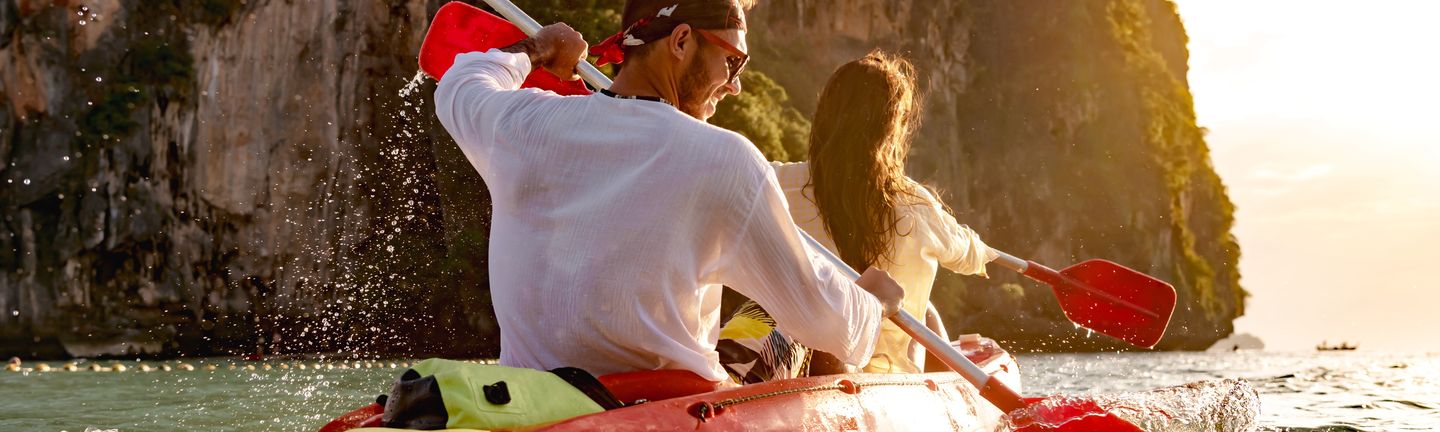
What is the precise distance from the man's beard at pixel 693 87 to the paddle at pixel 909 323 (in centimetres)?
83

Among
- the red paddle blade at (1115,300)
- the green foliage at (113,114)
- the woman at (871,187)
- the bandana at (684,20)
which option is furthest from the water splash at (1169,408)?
the green foliage at (113,114)

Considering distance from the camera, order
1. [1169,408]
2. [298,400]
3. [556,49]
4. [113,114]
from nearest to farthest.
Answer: [556,49]
[1169,408]
[298,400]
[113,114]

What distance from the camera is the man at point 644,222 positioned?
6.61 ft

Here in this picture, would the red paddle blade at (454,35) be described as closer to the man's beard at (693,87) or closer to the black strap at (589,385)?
the man's beard at (693,87)

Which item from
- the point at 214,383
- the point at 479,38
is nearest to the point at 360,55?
the point at 214,383

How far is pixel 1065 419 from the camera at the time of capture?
3.33 meters

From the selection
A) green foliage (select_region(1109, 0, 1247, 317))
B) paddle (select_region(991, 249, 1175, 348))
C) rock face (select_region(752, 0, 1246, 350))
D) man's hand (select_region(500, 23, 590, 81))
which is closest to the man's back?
man's hand (select_region(500, 23, 590, 81))

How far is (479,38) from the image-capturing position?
11.7ft

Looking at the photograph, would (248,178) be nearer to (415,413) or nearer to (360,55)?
(360,55)

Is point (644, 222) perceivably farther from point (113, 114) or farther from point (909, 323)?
point (113, 114)

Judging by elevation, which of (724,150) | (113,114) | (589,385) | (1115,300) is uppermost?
(113,114)

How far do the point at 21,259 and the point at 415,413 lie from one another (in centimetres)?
2347

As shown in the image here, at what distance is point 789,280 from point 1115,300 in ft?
12.4

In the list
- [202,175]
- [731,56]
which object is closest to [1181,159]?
[202,175]
